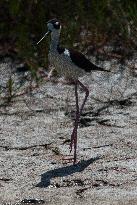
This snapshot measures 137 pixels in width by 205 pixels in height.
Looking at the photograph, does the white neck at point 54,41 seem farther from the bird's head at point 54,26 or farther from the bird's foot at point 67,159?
the bird's foot at point 67,159

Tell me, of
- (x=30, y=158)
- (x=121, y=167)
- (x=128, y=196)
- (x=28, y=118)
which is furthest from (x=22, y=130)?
(x=128, y=196)

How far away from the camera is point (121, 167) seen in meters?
3.98

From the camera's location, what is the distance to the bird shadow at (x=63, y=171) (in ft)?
12.5

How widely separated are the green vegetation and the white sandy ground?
371 millimetres

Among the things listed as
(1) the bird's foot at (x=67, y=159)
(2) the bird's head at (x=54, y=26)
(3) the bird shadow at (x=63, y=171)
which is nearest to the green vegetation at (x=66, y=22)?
(2) the bird's head at (x=54, y=26)

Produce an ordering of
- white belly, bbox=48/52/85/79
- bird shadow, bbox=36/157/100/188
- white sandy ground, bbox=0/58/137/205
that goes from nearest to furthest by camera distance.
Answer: white sandy ground, bbox=0/58/137/205 < bird shadow, bbox=36/157/100/188 < white belly, bbox=48/52/85/79

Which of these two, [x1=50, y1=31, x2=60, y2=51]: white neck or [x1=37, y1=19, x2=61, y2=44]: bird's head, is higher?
[x1=37, y1=19, x2=61, y2=44]: bird's head

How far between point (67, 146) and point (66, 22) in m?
2.06

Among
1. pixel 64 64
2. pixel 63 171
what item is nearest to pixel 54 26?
pixel 64 64

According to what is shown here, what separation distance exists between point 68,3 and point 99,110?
1.76 m

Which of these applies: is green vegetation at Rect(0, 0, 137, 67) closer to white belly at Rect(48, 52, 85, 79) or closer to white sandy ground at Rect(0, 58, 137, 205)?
white sandy ground at Rect(0, 58, 137, 205)

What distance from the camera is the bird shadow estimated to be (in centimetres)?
382

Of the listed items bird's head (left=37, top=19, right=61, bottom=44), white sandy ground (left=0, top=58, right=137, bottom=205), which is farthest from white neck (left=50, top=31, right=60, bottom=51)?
white sandy ground (left=0, top=58, right=137, bottom=205)

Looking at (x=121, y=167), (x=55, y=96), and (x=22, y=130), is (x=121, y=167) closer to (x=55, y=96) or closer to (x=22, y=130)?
(x=22, y=130)
